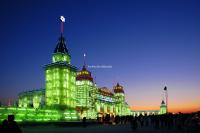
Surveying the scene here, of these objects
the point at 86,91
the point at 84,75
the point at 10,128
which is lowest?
the point at 10,128

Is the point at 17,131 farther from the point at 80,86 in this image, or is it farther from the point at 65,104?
the point at 80,86

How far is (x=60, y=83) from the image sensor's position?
4552 inches

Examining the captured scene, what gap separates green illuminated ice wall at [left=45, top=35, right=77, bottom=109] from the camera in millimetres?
114438

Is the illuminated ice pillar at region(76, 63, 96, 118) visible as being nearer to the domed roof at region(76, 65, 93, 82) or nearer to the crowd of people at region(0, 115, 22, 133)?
the domed roof at region(76, 65, 93, 82)

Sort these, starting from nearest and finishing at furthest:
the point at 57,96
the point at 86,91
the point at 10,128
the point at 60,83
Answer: the point at 10,128 < the point at 57,96 < the point at 60,83 < the point at 86,91

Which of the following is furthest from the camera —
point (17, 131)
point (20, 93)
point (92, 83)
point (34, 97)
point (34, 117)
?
point (92, 83)

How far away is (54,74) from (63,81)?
16.1 ft

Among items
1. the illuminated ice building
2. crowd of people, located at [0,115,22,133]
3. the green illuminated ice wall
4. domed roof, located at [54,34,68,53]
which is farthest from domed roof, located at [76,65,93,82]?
crowd of people, located at [0,115,22,133]

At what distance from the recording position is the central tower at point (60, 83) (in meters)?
114

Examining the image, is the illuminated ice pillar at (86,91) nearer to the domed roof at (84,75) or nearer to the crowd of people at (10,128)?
the domed roof at (84,75)

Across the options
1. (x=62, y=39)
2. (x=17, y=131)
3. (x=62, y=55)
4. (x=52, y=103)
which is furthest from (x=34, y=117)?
(x=17, y=131)

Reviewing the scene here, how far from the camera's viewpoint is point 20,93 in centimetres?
16500

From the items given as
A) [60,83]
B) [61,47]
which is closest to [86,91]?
[61,47]

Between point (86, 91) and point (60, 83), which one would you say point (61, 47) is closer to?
point (60, 83)
